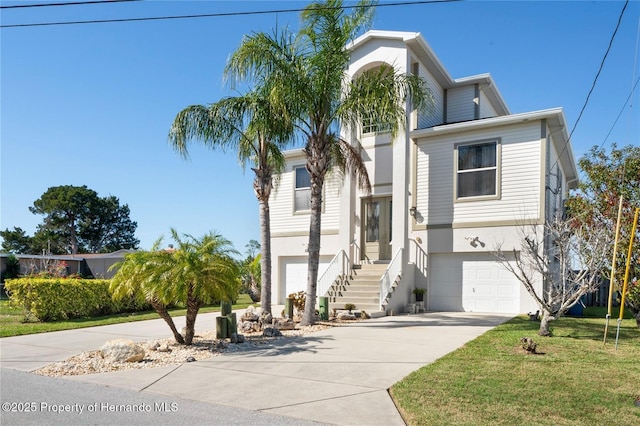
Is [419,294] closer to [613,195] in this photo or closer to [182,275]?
[613,195]

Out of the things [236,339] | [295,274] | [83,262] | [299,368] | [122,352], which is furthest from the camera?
[83,262]

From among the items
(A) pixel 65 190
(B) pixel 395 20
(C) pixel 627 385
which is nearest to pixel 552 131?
(B) pixel 395 20

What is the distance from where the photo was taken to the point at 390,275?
15.2 meters

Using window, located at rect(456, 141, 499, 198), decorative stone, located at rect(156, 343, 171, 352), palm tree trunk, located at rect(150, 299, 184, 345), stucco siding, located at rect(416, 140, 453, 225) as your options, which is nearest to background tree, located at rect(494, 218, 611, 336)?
window, located at rect(456, 141, 499, 198)

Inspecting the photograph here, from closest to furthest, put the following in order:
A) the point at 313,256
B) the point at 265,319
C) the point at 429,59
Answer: the point at 265,319 < the point at 313,256 < the point at 429,59

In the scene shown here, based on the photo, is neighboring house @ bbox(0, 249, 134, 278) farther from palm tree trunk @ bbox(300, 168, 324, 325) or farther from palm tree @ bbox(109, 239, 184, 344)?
palm tree @ bbox(109, 239, 184, 344)

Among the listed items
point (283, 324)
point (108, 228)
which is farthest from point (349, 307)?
point (108, 228)

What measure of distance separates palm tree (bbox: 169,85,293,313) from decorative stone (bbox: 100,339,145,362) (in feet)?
16.2

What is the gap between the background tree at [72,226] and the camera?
4591 cm

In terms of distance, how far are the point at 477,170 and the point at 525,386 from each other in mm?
10753

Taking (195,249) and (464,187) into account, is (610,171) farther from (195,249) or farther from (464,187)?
(195,249)

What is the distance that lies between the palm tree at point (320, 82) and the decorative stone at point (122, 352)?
17.0ft

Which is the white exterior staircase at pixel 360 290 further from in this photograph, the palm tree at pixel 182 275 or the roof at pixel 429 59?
the roof at pixel 429 59

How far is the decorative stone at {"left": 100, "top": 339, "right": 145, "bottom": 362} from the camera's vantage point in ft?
25.3
